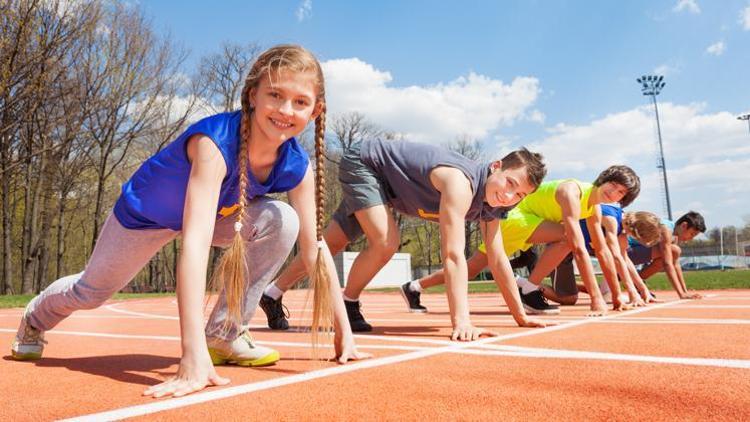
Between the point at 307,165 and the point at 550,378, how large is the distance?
4.68 feet

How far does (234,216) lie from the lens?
280 cm

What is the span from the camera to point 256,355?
253 centimetres

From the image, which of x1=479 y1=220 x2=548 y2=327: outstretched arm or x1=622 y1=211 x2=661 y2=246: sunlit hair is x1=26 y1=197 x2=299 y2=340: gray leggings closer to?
x1=479 y1=220 x2=548 y2=327: outstretched arm

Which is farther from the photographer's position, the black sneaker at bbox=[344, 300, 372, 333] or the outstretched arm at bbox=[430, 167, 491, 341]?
the black sneaker at bbox=[344, 300, 372, 333]

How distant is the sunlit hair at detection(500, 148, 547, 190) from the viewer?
12.2 feet

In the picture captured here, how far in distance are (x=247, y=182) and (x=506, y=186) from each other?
75.0 inches

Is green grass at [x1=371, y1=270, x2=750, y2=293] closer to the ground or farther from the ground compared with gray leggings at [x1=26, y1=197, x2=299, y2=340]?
closer to the ground

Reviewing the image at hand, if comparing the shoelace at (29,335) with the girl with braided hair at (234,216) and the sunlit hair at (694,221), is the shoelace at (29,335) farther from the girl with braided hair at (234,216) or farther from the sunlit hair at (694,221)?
the sunlit hair at (694,221)

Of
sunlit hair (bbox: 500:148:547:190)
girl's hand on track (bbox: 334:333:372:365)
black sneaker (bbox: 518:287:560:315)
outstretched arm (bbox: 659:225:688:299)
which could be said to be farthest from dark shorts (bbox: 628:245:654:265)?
girl's hand on track (bbox: 334:333:372:365)

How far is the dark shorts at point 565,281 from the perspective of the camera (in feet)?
24.1

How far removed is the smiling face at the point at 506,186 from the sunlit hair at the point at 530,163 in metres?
0.03

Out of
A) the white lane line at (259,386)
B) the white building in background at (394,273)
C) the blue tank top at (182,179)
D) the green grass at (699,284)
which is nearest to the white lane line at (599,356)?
the white lane line at (259,386)

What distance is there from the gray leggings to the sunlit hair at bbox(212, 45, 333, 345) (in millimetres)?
87

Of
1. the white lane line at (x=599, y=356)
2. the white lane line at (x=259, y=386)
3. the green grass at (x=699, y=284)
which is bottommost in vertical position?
the green grass at (x=699, y=284)
